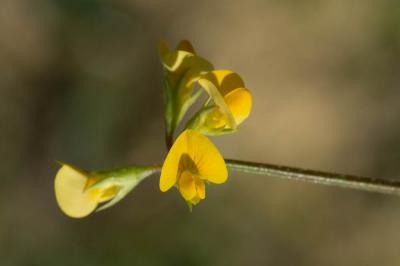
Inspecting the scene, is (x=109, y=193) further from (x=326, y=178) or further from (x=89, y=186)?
(x=326, y=178)

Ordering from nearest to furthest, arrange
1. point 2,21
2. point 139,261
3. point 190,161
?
point 190,161
point 139,261
point 2,21

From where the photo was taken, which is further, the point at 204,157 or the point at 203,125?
the point at 203,125

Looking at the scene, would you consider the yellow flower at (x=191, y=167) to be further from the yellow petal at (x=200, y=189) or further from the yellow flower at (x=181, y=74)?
the yellow flower at (x=181, y=74)

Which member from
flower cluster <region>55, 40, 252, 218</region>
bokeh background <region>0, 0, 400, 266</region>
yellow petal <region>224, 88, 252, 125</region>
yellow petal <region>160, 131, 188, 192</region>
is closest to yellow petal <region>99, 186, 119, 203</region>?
flower cluster <region>55, 40, 252, 218</region>

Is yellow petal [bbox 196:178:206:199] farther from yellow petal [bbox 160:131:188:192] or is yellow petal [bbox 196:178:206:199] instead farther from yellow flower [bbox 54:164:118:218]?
yellow flower [bbox 54:164:118:218]

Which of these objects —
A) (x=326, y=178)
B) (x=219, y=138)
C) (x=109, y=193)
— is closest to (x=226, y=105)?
(x=326, y=178)

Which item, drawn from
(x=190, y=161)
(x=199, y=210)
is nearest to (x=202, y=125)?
(x=190, y=161)

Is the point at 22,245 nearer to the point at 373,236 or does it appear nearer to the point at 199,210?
the point at 199,210
